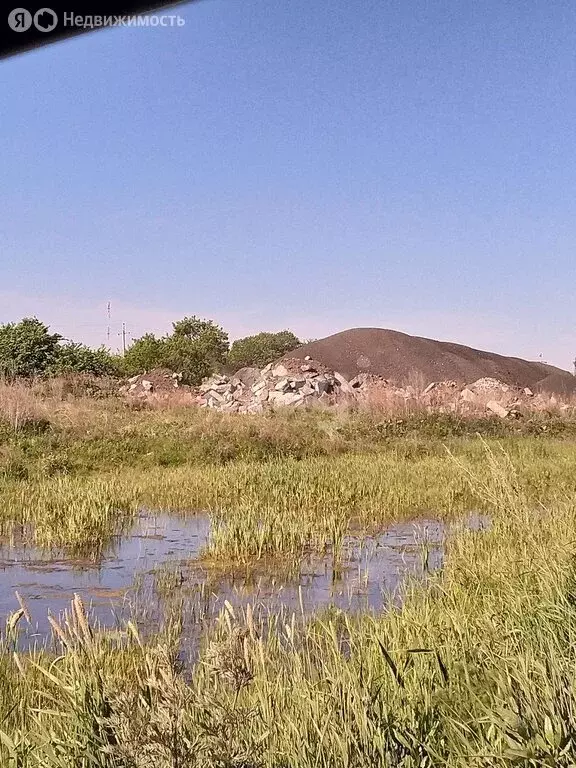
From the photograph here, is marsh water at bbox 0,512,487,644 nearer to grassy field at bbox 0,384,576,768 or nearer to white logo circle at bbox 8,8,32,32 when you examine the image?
grassy field at bbox 0,384,576,768

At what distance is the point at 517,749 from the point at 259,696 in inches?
54.6

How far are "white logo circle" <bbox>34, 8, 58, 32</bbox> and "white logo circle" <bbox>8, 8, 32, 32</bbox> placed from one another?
1cm

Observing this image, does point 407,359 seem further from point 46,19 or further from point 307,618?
point 46,19

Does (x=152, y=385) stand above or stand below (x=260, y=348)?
below

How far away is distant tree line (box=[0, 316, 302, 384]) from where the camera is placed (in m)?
30.0

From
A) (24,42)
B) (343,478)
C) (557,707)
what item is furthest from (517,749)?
(343,478)

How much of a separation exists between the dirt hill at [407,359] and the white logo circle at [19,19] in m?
31.8

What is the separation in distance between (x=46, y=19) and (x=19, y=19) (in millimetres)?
53

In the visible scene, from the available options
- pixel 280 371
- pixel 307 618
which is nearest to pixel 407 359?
pixel 280 371

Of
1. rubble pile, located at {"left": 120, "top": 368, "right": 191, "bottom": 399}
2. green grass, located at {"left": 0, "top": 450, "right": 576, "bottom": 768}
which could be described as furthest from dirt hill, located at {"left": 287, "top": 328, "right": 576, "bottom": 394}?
green grass, located at {"left": 0, "top": 450, "right": 576, "bottom": 768}

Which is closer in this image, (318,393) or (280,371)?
(318,393)

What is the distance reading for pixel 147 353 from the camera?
4031cm

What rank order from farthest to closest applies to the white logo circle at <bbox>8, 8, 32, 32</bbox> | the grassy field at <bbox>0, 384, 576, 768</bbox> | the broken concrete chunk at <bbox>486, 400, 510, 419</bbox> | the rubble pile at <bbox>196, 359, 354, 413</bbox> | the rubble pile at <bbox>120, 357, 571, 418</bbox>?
the rubble pile at <bbox>196, 359, 354, 413</bbox> < the rubble pile at <bbox>120, 357, 571, 418</bbox> < the broken concrete chunk at <bbox>486, 400, 510, 419</bbox> < the grassy field at <bbox>0, 384, 576, 768</bbox> < the white logo circle at <bbox>8, 8, 32, 32</bbox>

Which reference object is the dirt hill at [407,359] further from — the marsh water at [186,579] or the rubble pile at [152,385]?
the marsh water at [186,579]
